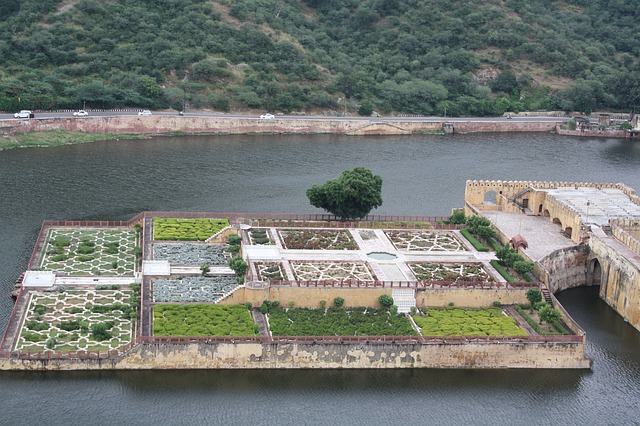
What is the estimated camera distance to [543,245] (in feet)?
243

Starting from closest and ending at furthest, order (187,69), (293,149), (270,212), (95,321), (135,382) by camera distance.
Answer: (135,382)
(95,321)
(270,212)
(293,149)
(187,69)

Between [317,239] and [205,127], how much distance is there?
188 ft

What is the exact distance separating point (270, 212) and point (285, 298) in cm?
2454

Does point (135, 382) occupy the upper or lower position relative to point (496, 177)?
lower

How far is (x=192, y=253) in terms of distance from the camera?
71.4m

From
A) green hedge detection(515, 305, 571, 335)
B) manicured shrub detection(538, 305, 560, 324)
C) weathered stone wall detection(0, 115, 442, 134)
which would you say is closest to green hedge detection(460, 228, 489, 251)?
green hedge detection(515, 305, 571, 335)

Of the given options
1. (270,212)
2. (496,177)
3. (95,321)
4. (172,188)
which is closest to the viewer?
(95,321)

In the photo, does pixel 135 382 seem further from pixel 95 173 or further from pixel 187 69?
pixel 187 69

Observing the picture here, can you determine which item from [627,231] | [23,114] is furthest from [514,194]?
[23,114]

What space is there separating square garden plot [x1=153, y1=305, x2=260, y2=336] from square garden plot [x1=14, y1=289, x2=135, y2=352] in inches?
83.4

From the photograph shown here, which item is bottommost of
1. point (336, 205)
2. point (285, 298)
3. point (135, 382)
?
point (135, 382)

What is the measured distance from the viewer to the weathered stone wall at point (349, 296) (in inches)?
2456

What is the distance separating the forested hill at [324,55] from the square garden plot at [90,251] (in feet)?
168

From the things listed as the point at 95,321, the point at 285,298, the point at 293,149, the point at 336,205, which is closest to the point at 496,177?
the point at 293,149
